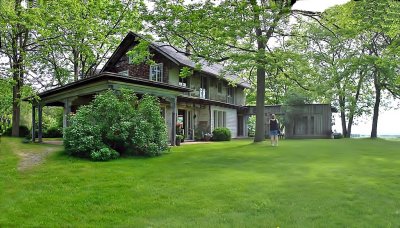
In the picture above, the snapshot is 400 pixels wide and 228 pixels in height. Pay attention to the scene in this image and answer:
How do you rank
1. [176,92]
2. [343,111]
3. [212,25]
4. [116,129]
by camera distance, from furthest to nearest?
1. [343,111]
2. [176,92]
3. [212,25]
4. [116,129]

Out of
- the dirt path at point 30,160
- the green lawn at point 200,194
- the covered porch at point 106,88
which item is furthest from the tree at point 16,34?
the green lawn at point 200,194

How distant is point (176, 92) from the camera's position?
17875mm

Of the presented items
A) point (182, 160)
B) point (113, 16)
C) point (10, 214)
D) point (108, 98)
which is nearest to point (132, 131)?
point (108, 98)

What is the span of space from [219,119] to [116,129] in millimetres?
17562

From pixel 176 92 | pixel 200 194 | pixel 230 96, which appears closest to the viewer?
pixel 200 194

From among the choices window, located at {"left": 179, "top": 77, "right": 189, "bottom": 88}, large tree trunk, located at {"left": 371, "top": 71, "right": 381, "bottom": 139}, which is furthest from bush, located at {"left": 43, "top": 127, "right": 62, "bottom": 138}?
large tree trunk, located at {"left": 371, "top": 71, "right": 381, "bottom": 139}

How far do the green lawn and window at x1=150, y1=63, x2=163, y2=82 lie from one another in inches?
556

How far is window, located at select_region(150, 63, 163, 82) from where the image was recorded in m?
24.3

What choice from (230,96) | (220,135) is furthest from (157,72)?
(230,96)

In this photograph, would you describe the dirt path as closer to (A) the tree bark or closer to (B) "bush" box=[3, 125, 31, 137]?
(B) "bush" box=[3, 125, 31, 137]

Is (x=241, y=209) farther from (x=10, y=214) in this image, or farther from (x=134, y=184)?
(x=10, y=214)

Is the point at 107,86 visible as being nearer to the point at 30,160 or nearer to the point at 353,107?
the point at 30,160

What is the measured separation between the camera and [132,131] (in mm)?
12727

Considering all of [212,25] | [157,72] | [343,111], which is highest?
[212,25]
